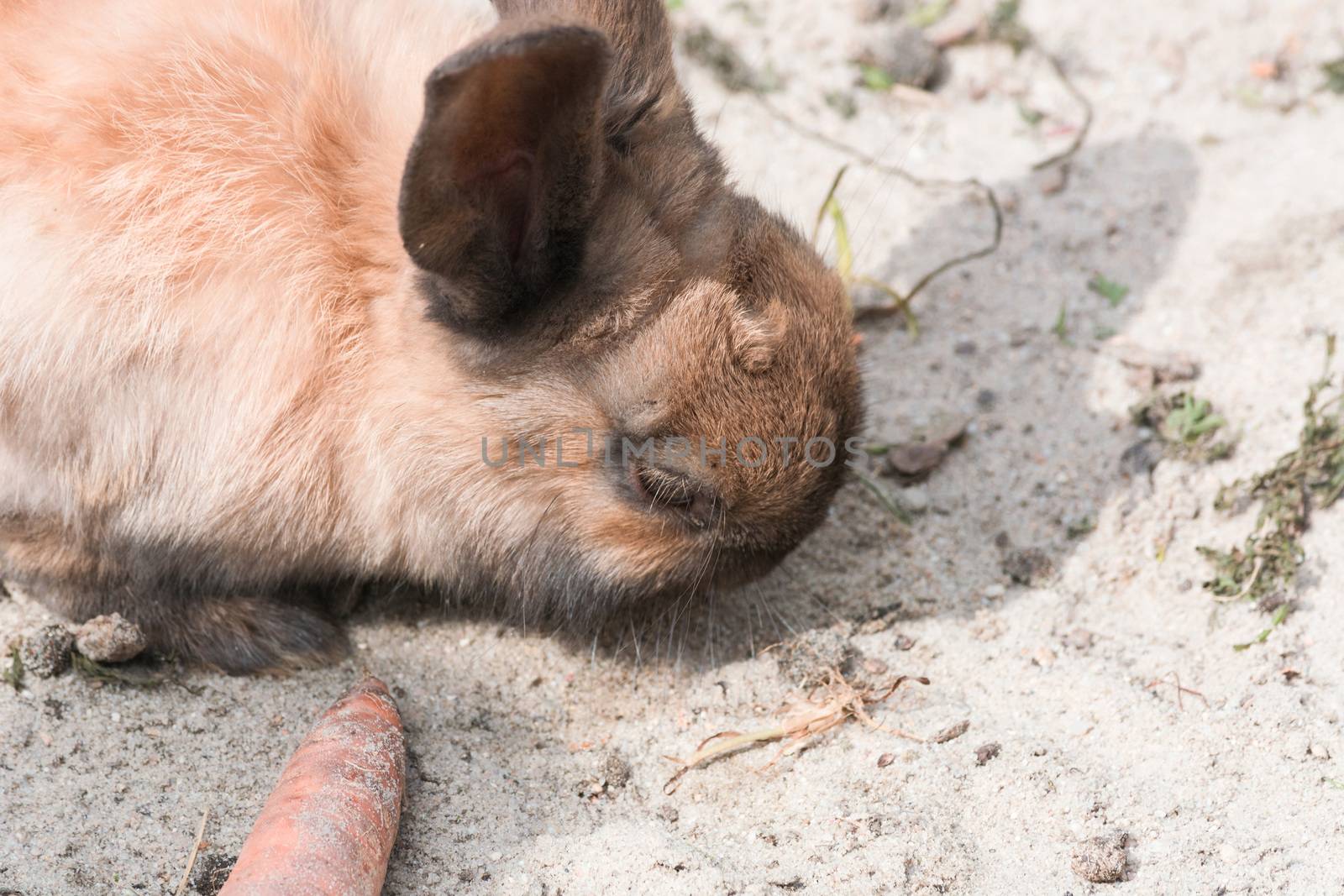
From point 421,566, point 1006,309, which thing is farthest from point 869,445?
point 421,566

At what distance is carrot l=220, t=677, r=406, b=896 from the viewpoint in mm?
2738

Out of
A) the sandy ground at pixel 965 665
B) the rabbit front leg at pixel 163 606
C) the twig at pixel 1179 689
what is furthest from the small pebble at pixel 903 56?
the rabbit front leg at pixel 163 606

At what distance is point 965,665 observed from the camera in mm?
3668

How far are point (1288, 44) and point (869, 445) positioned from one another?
116 inches

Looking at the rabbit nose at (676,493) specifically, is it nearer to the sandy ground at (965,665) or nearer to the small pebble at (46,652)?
the sandy ground at (965,665)

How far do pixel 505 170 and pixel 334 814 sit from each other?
1.51 meters

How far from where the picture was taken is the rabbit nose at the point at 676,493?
3.16 metres

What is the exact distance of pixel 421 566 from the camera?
136 inches

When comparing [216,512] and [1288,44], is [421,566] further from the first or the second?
[1288,44]

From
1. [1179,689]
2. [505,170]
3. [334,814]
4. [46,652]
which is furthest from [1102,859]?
[46,652]

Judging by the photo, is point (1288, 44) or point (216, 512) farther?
point (1288, 44)

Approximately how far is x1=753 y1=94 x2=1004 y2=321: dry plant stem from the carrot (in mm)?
2501

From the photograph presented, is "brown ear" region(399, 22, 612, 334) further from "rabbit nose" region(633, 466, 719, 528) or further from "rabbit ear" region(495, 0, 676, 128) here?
"rabbit nose" region(633, 466, 719, 528)

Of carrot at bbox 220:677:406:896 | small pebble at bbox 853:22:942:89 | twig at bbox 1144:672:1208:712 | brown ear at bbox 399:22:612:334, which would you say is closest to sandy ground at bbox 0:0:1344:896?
twig at bbox 1144:672:1208:712
